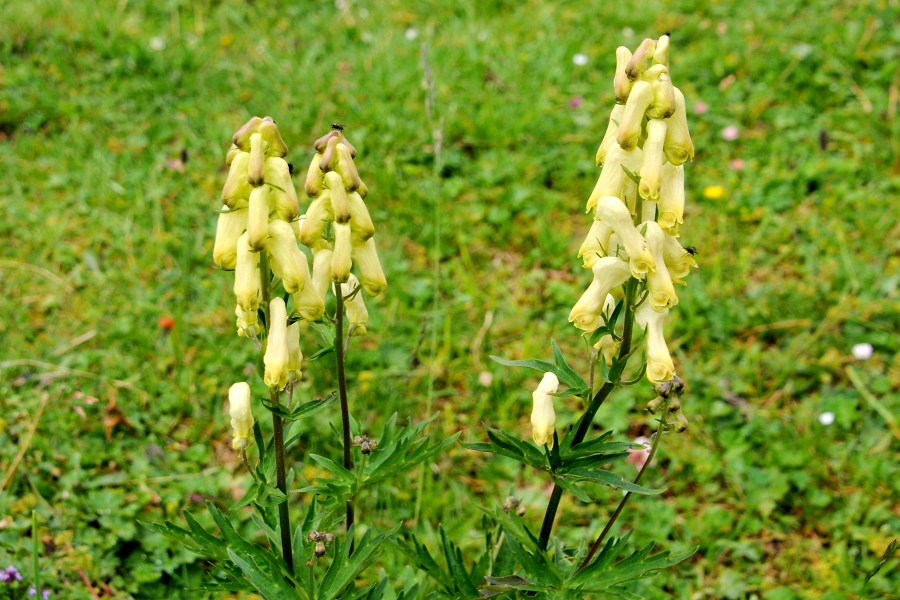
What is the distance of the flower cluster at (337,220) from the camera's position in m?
2.01

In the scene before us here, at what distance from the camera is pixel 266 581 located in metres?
2.22

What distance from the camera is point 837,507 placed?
3521mm

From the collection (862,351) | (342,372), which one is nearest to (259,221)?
(342,372)

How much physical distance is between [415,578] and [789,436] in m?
1.95

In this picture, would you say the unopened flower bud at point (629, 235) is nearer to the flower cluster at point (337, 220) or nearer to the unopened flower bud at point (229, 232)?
the flower cluster at point (337, 220)

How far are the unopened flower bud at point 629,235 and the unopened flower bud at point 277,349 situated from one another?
2.81 feet

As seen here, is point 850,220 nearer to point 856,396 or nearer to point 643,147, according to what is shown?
point 856,396

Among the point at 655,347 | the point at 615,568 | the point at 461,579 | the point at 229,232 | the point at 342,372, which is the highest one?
the point at 229,232

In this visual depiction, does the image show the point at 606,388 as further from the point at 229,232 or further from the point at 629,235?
the point at 229,232

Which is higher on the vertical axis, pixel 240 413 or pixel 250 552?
pixel 240 413

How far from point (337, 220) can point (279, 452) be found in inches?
25.3

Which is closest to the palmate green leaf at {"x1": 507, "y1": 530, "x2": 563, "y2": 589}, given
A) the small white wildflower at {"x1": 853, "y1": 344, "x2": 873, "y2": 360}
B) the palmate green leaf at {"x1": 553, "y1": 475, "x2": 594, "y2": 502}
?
the palmate green leaf at {"x1": 553, "y1": 475, "x2": 594, "y2": 502}

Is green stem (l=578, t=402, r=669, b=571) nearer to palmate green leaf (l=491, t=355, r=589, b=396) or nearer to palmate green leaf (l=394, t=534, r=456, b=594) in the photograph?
palmate green leaf (l=491, t=355, r=589, b=396)

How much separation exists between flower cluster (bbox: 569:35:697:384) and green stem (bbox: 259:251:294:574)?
812 mm
